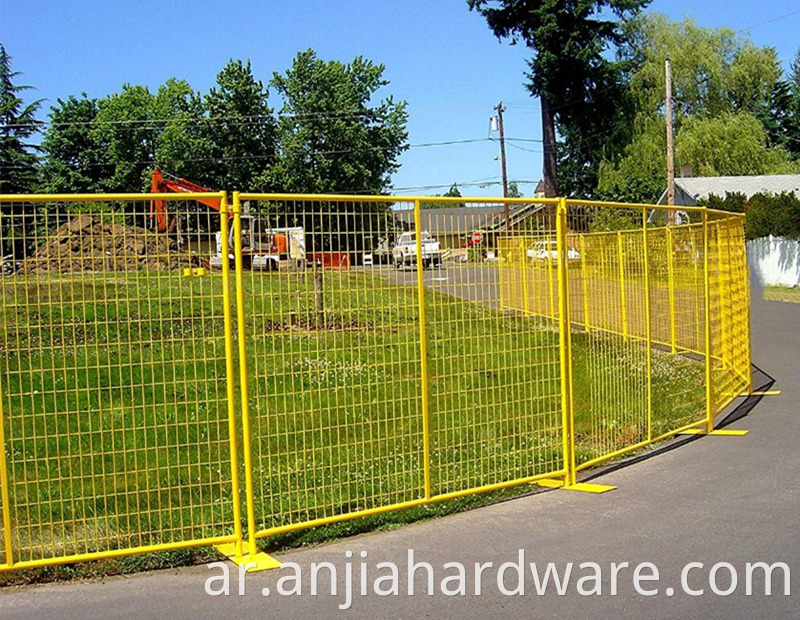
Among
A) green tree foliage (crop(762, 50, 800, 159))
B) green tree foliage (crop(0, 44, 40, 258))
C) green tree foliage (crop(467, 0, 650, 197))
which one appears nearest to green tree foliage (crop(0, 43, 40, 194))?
green tree foliage (crop(0, 44, 40, 258))

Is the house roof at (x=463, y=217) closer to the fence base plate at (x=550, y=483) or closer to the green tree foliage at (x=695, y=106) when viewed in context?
the fence base plate at (x=550, y=483)

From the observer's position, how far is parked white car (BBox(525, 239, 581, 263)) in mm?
7871

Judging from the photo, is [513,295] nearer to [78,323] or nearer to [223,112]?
[78,323]

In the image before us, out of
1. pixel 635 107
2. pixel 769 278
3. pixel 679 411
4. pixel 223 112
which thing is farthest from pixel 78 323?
pixel 223 112

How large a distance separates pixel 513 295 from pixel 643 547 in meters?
2.40

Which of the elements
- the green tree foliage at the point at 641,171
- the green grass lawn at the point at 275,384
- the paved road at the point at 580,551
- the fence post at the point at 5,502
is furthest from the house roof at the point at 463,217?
the green tree foliage at the point at 641,171

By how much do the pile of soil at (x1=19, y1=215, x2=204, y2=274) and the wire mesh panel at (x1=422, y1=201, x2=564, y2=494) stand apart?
1989mm

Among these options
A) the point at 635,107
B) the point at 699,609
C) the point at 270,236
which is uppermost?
the point at 635,107

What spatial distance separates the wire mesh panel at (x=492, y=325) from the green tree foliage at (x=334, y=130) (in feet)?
183

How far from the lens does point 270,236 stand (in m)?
6.20

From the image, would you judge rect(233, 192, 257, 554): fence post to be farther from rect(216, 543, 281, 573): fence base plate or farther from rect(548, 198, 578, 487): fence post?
rect(548, 198, 578, 487): fence post

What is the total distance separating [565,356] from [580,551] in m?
1.98

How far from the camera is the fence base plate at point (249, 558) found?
19.3ft

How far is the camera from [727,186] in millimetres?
45094
